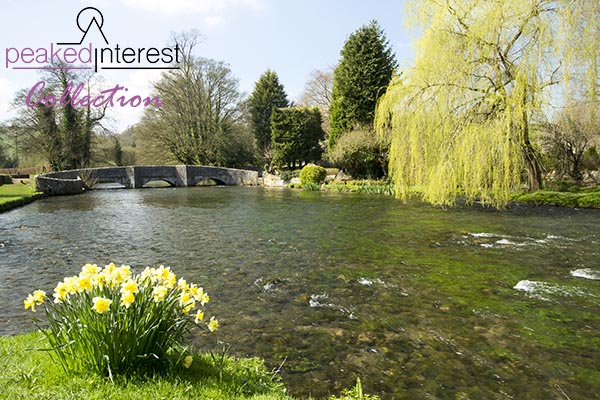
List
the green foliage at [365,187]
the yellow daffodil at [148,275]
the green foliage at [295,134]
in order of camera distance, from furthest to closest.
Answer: the green foliage at [295,134], the green foliage at [365,187], the yellow daffodil at [148,275]

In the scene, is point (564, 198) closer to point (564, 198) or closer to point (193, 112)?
point (564, 198)

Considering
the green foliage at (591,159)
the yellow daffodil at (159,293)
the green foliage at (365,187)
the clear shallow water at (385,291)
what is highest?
the green foliage at (591,159)

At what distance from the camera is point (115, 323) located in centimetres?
262

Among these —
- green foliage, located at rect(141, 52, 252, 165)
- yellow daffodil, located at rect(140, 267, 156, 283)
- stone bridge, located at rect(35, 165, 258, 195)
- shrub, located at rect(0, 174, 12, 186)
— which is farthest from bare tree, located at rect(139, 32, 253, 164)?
yellow daffodil, located at rect(140, 267, 156, 283)

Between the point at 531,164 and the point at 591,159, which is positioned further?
the point at 591,159

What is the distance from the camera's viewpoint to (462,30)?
525 inches

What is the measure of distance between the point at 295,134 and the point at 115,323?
115 feet

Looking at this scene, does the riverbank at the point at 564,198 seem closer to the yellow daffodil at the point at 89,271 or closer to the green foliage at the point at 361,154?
the green foliage at the point at 361,154

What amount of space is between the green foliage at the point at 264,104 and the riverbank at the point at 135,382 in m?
42.4

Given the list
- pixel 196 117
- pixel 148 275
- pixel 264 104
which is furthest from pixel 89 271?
pixel 264 104

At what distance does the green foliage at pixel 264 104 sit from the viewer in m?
44.8

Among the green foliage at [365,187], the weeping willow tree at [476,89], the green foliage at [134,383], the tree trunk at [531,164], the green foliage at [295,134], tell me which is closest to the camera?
the green foliage at [134,383]

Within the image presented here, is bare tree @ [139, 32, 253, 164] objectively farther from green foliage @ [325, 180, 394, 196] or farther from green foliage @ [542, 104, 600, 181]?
green foliage @ [542, 104, 600, 181]

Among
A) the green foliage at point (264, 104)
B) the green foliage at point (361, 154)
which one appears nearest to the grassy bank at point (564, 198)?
the green foliage at point (361, 154)
